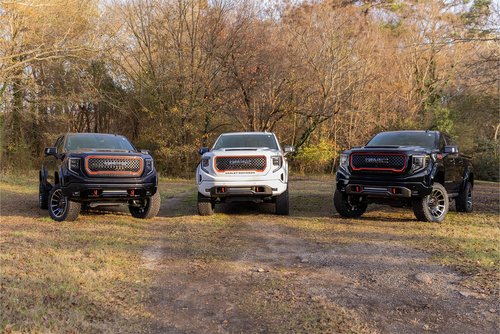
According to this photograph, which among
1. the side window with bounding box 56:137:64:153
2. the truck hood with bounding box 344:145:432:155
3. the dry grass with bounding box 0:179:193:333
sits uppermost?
the side window with bounding box 56:137:64:153

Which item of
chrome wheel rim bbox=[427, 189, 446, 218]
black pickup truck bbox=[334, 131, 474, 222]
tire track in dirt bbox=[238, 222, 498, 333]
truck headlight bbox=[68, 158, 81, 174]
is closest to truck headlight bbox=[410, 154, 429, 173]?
black pickup truck bbox=[334, 131, 474, 222]

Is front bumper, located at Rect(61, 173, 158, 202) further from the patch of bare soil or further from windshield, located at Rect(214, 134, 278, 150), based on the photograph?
windshield, located at Rect(214, 134, 278, 150)

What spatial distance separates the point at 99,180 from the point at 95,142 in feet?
5.74

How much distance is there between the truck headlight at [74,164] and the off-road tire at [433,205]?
6.32 metres

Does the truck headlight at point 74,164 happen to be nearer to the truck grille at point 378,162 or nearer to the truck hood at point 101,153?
the truck hood at point 101,153

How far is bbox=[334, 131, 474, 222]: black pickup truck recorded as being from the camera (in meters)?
8.40

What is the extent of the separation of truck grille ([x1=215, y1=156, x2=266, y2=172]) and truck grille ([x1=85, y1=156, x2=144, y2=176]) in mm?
1537

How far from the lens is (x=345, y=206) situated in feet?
30.9

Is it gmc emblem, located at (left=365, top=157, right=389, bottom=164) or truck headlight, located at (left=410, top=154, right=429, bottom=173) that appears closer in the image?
truck headlight, located at (left=410, top=154, right=429, bottom=173)

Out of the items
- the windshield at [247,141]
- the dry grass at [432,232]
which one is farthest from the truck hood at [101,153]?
the dry grass at [432,232]

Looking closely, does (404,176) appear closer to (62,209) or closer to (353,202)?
(353,202)

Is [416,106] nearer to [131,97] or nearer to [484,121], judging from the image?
[484,121]

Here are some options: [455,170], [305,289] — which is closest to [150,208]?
[305,289]

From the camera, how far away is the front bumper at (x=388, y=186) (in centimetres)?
830
